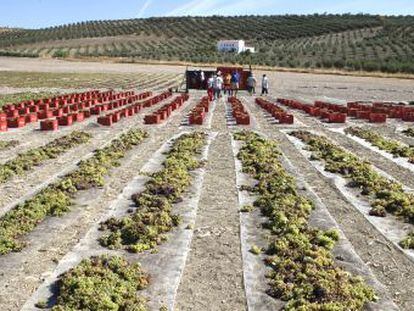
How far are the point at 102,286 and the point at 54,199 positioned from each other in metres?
4.14

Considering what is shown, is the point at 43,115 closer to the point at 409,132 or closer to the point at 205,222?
the point at 409,132

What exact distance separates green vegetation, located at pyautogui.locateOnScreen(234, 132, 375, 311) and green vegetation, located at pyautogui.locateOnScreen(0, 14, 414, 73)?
5929cm

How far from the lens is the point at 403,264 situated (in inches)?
331

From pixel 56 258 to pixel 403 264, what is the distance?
15.9ft

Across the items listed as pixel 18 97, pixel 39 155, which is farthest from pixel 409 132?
pixel 18 97

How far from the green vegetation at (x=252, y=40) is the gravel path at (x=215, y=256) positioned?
59.0 m

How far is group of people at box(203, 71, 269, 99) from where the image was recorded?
3672 cm

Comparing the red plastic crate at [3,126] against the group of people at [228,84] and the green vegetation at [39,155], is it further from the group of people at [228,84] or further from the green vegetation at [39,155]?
the group of people at [228,84]

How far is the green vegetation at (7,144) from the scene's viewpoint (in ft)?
55.7

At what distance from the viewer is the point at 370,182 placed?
41.6 feet

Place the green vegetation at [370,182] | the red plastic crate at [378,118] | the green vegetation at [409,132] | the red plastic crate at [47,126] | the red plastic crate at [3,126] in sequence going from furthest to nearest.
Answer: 1. the red plastic crate at [378,118]
2. the green vegetation at [409,132]
3. the red plastic crate at [47,126]
4. the red plastic crate at [3,126]
5. the green vegetation at [370,182]

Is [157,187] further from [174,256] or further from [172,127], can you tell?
[172,127]

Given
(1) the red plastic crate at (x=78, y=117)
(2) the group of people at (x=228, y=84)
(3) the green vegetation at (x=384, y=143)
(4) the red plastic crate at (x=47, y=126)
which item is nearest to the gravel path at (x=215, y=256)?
(3) the green vegetation at (x=384, y=143)

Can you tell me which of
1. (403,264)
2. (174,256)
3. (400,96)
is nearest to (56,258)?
(174,256)
